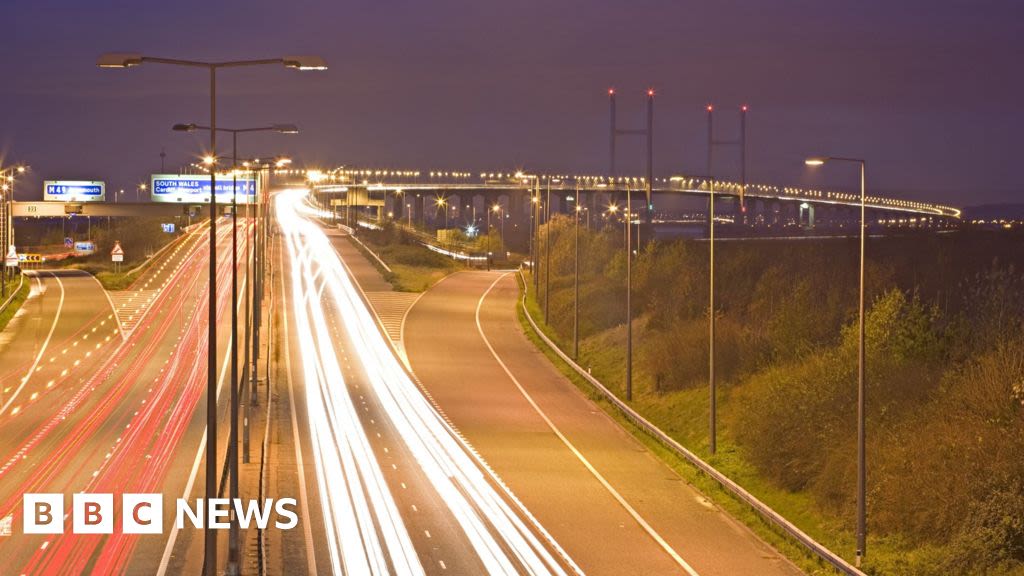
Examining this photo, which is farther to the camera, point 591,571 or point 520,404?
point 520,404

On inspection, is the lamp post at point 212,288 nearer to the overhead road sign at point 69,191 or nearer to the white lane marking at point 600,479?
the white lane marking at point 600,479

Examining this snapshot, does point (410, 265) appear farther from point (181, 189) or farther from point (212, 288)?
point (212, 288)

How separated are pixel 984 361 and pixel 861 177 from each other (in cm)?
695

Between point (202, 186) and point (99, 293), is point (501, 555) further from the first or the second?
point (202, 186)

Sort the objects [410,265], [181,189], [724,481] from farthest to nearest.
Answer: [410,265] < [181,189] < [724,481]

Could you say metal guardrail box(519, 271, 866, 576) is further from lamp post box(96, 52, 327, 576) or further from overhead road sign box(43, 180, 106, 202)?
overhead road sign box(43, 180, 106, 202)

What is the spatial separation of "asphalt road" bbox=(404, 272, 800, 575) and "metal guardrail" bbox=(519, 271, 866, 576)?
680 mm

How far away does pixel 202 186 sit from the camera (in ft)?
306

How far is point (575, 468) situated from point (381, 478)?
19.1 ft

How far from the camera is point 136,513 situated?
30016 mm

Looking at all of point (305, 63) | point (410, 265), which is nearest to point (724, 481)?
point (305, 63)

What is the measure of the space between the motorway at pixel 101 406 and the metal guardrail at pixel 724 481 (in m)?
13.1

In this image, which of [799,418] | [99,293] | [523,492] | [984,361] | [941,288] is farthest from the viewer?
[99,293]

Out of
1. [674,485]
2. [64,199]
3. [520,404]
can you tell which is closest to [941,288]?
[520,404]
